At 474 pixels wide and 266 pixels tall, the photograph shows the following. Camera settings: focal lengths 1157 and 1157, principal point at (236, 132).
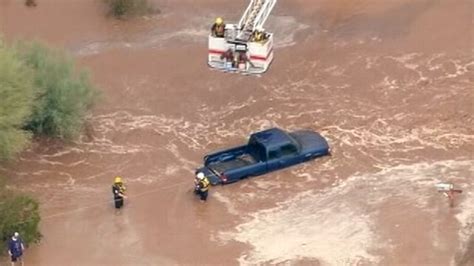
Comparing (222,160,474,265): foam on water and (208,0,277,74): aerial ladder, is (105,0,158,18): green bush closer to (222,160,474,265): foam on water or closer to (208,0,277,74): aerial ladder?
(208,0,277,74): aerial ladder

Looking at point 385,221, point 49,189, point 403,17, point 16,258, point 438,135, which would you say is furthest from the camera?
point 403,17

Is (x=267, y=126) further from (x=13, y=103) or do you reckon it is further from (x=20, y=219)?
(x=20, y=219)

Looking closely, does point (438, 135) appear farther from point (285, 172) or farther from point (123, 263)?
point (123, 263)

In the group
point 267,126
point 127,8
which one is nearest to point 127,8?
point 127,8

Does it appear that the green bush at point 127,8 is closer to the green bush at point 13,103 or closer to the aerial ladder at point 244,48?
the aerial ladder at point 244,48

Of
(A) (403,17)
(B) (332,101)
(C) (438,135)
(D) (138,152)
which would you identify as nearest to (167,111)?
(D) (138,152)

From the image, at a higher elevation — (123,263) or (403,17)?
(403,17)

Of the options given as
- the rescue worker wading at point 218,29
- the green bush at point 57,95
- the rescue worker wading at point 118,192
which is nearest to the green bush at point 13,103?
the green bush at point 57,95
